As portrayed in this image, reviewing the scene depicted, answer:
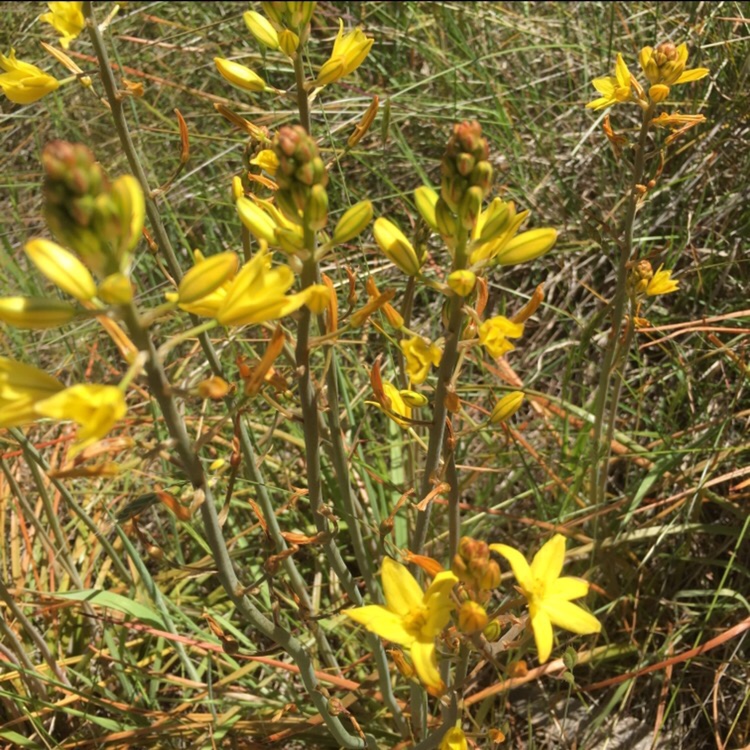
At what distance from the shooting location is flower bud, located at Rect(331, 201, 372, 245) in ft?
3.68

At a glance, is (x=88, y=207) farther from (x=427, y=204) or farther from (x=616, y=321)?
(x=616, y=321)

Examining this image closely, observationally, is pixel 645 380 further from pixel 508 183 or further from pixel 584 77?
pixel 584 77

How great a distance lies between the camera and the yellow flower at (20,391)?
3.16ft

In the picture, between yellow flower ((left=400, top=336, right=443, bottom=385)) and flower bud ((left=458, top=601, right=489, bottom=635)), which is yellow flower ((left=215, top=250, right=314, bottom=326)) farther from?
flower bud ((left=458, top=601, right=489, bottom=635))

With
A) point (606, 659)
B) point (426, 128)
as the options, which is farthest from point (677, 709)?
point (426, 128)

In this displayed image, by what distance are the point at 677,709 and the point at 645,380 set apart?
1.14m

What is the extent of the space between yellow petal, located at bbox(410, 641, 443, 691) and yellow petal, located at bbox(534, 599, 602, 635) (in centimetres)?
20

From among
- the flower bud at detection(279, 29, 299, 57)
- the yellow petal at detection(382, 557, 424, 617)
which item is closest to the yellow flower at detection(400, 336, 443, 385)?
the yellow petal at detection(382, 557, 424, 617)

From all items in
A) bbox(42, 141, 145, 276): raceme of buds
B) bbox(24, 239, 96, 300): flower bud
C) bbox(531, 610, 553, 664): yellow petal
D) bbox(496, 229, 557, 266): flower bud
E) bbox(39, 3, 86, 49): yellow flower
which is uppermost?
bbox(39, 3, 86, 49): yellow flower

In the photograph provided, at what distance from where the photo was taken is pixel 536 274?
333 centimetres

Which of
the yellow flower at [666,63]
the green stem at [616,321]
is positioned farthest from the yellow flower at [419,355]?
the yellow flower at [666,63]

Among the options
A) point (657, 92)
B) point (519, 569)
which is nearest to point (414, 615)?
point (519, 569)

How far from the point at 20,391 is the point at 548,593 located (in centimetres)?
88

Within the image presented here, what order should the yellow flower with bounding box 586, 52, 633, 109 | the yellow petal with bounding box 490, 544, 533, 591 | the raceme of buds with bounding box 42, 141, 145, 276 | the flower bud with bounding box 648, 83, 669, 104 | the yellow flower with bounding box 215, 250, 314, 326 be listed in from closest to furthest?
the raceme of buds with bounding box 42, 141, 145, 276
the yellow flower with bounding box 215, 250, 314, 326
the yellow petal with bounding box 490, 544, 533, 591
the flower bud with bounding box 648, 83, 669, 104
the yellow flower with bounding box 586, 52, 633, 109
